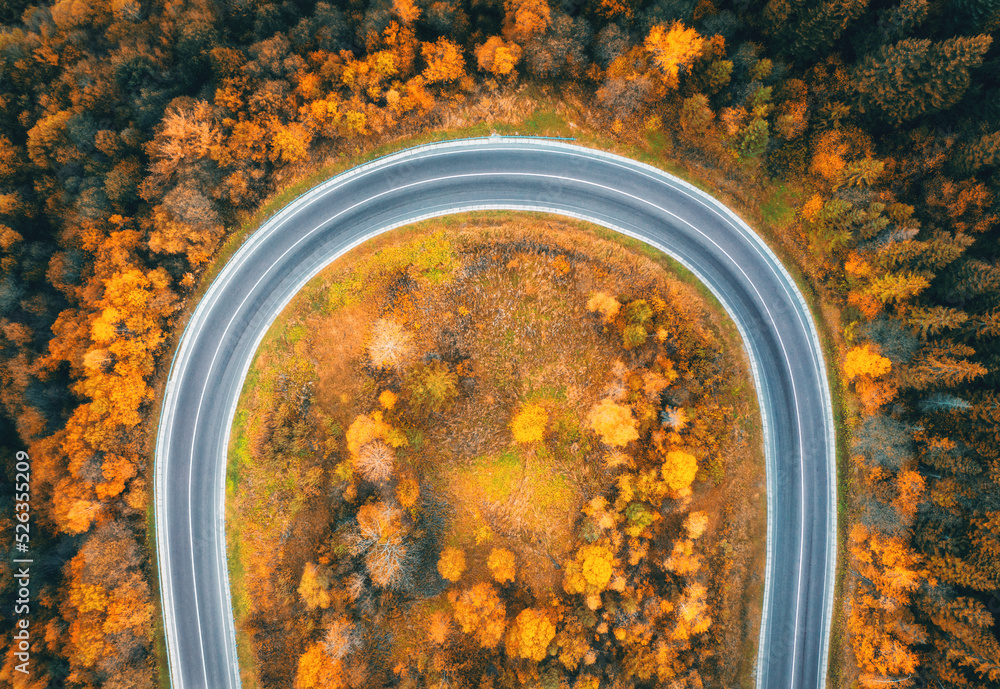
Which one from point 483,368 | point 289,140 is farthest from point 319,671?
point 289,140

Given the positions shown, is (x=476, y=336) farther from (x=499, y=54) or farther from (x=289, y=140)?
(x=499, y=54)

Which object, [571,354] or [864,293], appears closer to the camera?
[864,293]

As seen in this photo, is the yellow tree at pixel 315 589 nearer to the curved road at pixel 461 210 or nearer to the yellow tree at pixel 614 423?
the curved road at pixel 461 210

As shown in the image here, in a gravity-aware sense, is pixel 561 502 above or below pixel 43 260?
below

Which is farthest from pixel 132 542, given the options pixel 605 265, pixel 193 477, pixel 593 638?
pixel 605 265

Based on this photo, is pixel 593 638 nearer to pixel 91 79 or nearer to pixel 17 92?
pixel 91 79

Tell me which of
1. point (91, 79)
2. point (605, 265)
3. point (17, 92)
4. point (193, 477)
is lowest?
point (193, 477)

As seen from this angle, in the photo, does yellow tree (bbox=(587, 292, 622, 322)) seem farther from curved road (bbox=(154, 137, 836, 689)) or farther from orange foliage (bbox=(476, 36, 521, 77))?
orange foliage (bbox=(476, 36, 521, 77))
